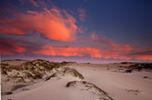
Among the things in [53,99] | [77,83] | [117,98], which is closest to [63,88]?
[77,83]

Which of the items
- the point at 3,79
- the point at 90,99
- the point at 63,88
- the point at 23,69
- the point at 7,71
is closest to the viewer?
the point at 90,99

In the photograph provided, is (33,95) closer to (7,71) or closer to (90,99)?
(90,99)

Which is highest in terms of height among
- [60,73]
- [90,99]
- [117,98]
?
[60,73]

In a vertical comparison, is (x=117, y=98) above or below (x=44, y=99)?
below

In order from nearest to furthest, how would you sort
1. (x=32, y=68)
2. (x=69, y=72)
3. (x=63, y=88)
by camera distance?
1. (x=63, y=88)
2. (x=69, y=72)
3. (x=32, y=68)

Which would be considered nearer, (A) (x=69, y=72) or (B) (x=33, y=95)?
(B) (x=33, y=95)

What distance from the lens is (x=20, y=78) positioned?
18188mm

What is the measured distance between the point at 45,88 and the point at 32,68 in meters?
12.3

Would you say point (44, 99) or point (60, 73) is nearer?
point (44, 99)

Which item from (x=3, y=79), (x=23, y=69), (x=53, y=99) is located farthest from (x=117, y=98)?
(x=23, y=69)

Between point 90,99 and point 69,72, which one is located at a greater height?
point 69,72

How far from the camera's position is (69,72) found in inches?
544

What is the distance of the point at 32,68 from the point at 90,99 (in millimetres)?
14974

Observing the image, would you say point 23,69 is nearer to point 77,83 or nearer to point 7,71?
point 7,71
